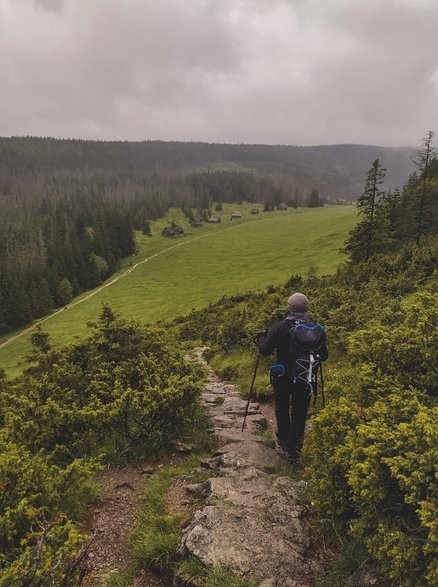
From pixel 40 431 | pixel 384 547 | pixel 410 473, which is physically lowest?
pixel 40 431

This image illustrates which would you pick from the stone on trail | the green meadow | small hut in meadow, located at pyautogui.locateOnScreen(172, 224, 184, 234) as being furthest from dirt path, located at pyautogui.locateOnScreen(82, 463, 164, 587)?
small hut in meadow, located at pyautogui.locateOnScreen(172, 224, 184, 234)

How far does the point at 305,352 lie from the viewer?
8617mm

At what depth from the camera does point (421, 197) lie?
45.8m

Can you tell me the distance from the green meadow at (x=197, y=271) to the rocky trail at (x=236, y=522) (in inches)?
1302

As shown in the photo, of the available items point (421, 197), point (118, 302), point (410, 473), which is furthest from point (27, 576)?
point (118, 302)

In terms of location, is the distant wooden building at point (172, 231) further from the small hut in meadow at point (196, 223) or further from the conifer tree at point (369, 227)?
the conifer tree at point (369, 227)

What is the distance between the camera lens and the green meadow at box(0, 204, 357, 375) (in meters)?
63.2

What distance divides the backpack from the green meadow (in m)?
33.7

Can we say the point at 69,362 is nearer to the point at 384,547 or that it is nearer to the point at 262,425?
the point at 262,425

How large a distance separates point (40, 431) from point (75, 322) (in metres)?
60.8

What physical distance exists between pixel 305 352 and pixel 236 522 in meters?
3.68

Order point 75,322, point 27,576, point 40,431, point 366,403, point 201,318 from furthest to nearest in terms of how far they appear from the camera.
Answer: point 75,322
point 201,318
point 40,431
point 366,403
point 27,576

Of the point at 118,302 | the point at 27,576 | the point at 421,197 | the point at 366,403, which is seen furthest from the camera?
the point at 118,302

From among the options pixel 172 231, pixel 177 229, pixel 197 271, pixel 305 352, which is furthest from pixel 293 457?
pixel 177 229
